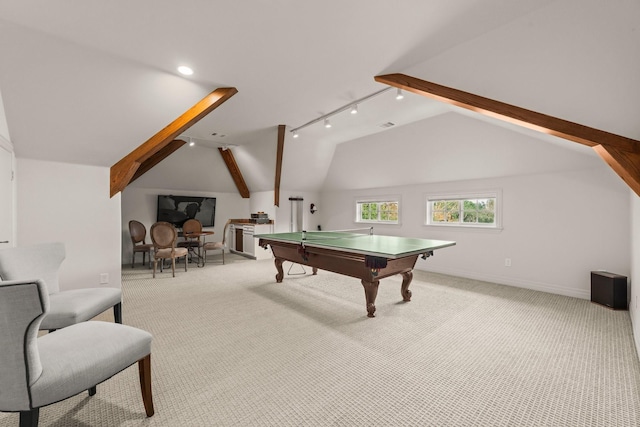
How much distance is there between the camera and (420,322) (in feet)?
10.4

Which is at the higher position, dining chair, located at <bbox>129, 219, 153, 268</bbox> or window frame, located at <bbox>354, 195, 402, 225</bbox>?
window frame, located at <bbox>354, 195, 402, 225</bbox>

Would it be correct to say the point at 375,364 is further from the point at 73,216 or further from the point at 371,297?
the point at 73,216

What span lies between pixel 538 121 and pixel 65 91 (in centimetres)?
460

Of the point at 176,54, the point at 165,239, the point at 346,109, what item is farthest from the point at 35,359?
the point at 165,239

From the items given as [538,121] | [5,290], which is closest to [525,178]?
[538,121]

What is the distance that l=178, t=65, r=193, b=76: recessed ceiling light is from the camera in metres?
2.85

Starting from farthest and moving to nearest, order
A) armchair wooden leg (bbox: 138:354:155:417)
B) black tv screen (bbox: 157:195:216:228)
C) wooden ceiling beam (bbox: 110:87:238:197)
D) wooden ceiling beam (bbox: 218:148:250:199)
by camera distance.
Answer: wooden ceiling beam (bbox: 218:148:250:199) → black tv screen (bbox: 157:195:216:228) → wooden ceiling beam (bbox: 110:87:238:197) → armchair wooden leg (bbox: 138:354:155:417)

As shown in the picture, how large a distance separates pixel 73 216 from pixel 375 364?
4.01m

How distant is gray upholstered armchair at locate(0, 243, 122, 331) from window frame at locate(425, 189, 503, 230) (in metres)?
5.59

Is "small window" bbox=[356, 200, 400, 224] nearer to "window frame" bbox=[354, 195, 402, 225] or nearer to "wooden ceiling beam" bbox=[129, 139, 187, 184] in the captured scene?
"window frame" bbox=[354, 195, 402, 225]

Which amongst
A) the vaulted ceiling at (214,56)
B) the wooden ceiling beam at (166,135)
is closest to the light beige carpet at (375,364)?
the wooden ceiling beam at (166,135)

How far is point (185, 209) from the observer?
773 centimetres

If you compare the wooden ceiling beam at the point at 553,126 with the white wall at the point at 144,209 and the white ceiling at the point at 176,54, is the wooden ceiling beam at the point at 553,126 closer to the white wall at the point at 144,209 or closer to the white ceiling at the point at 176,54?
the white ceiling at the point at 176,54

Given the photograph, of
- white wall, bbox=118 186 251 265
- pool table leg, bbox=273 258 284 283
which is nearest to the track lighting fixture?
pool table leg, bbox=273 258 284 283
